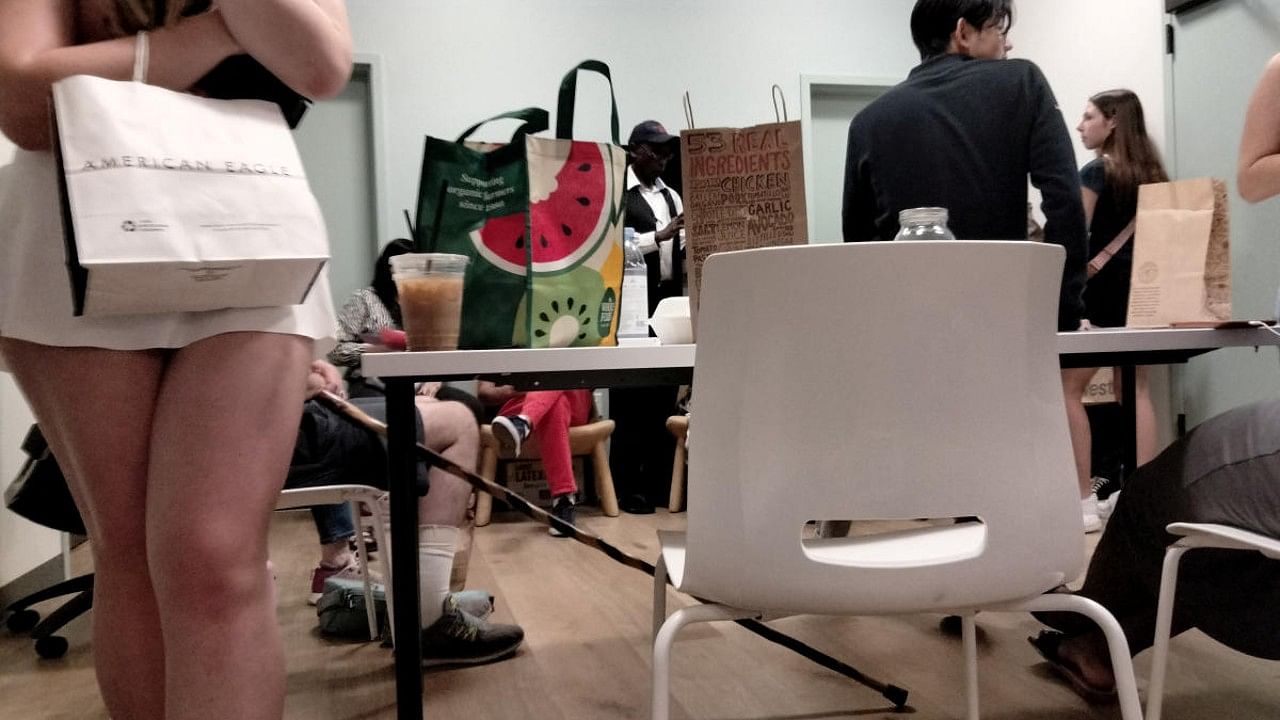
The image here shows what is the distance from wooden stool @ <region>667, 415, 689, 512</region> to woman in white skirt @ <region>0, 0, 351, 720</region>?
117 inches

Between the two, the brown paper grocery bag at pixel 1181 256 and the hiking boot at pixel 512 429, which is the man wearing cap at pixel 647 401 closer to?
the hiking boot at pixel 512 429

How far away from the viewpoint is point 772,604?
35.6 inches

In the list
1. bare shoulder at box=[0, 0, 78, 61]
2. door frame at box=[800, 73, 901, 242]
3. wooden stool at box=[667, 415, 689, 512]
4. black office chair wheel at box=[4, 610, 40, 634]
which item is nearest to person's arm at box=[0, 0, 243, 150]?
bare shoulder at box=[0, 0, 78, 61]

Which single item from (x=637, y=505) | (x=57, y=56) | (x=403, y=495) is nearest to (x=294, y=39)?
(x=57, y=56)

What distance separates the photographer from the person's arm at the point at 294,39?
2.73ft

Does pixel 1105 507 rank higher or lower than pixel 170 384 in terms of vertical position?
lower

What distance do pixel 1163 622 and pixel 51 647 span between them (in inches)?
83.2

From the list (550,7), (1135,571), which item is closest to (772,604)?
(1135,571)

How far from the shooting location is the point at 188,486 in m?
0.82

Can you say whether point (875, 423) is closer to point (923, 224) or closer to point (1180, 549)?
point (1180, 549)

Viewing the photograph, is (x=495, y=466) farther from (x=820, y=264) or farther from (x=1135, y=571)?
(x=820, y=264)

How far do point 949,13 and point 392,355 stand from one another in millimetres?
1640

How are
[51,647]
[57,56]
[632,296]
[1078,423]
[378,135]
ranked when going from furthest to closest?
[378,135] < [1078,423] < [51,647] < [632,296] < [57,56]

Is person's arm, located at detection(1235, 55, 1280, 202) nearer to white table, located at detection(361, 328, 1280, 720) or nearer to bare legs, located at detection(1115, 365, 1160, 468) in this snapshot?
white table, located at detection(361, 328, 1280, 720)
